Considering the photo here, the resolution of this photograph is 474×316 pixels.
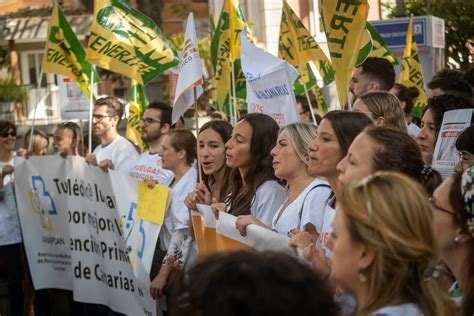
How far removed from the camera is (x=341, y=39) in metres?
7.88

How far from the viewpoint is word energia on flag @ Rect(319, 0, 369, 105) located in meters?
7.71

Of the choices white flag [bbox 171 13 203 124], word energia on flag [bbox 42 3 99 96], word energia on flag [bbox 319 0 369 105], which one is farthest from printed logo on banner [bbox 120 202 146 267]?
word energia on flag [bbox 42 3 99 96]

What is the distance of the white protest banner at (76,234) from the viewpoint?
830 cm

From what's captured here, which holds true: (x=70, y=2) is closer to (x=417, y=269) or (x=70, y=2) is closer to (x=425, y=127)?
(x=425, y=127)

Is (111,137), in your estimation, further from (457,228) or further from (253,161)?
(457,228)

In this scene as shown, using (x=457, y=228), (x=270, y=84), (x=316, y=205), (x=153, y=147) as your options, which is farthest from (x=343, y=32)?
(x=457, y=228)

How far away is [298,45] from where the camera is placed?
10047 mm

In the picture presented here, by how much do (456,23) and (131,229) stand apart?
11.5 meters

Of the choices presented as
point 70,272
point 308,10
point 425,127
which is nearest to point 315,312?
point 425,127

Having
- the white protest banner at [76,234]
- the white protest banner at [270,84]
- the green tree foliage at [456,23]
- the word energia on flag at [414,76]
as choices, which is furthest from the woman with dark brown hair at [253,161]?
the green tree foliage at [456,23]

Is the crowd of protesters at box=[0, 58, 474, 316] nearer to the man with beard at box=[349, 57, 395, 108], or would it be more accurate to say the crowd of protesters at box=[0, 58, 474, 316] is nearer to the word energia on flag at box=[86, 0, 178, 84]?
the man with beard at box=[349, 57, 395, 108]

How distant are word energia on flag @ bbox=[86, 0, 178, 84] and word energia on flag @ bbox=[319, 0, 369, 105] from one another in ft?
7.41

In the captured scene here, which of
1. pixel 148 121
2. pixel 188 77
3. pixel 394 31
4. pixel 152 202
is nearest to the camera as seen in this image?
pixel 188 77

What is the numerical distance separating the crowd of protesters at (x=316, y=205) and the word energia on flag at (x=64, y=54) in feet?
1.40
